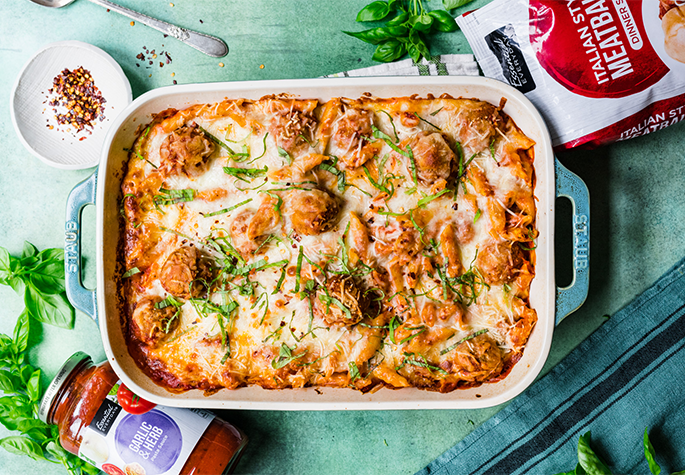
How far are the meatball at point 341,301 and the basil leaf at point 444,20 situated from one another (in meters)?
1.52

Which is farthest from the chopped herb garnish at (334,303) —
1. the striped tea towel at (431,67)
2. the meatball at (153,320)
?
the striped tea towel at (431,67)

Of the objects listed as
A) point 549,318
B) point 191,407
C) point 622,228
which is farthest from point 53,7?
point 622,228

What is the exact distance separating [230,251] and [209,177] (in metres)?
0.40

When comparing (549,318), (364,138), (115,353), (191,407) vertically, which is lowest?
(191,407)

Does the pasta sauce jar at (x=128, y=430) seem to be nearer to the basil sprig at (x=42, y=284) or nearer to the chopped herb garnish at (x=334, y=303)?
the basil sprig at (x=42, y=284)

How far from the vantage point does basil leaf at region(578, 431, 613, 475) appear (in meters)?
2.53

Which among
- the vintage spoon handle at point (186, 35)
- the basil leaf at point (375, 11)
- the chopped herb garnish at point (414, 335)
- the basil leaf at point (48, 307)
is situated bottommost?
the basil leaf at point (48, 307)

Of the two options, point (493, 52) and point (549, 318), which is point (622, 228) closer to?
point (549, 318)

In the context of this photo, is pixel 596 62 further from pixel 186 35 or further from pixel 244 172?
pixel 186 35

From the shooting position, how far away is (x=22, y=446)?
2.77m

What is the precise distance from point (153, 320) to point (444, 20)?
2.25 metres

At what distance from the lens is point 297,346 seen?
249 cm

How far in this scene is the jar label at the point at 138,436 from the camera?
251 cm

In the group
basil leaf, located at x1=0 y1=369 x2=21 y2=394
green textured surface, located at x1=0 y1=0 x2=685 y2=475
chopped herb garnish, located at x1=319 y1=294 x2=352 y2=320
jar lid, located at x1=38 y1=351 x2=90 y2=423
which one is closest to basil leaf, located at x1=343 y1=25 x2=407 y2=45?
green textured surface, located at x1=0 y1=0 x2=685 y2=475
